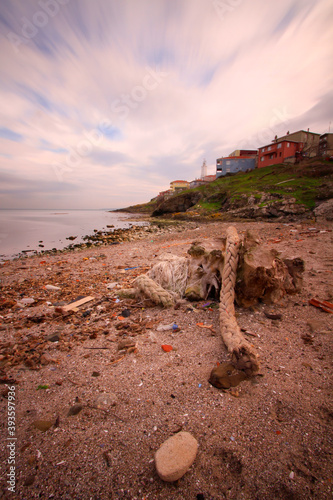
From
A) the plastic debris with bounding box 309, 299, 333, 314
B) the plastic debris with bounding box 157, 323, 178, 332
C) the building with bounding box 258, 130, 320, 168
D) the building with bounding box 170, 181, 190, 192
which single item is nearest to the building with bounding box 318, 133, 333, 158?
the building with bounding box 258, 130, 320, 168

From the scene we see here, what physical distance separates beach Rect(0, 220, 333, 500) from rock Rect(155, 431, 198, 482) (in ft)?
0.21

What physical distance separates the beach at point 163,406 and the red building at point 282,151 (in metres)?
53.7

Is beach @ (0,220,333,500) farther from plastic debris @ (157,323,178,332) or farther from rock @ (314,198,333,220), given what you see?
rock @ (314,198,333,220)

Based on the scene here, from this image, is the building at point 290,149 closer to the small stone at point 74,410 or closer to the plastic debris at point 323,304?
the plastic debris at point 323,304

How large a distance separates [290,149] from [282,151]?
1.73 metres

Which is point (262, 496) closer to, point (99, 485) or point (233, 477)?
point (233, 477)

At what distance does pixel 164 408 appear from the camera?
2023 mm

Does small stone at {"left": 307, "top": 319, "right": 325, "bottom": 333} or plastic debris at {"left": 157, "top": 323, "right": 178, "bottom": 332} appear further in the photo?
plastic debris at {"left": 157, "top": 323, "right": 178, "bottom": 332}

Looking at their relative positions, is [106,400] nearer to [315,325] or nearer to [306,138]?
[315,325]

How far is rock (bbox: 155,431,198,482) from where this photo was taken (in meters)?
1.45

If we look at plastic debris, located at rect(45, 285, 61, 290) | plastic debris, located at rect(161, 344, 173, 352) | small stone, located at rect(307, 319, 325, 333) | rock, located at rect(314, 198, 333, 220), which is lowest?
plastic debris, located at rect(45, 285, 61, 290)

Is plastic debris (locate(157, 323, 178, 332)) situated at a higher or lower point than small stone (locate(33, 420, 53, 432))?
higher

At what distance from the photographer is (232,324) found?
303cm

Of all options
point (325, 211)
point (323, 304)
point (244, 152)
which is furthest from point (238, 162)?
A: point (323, 304)
